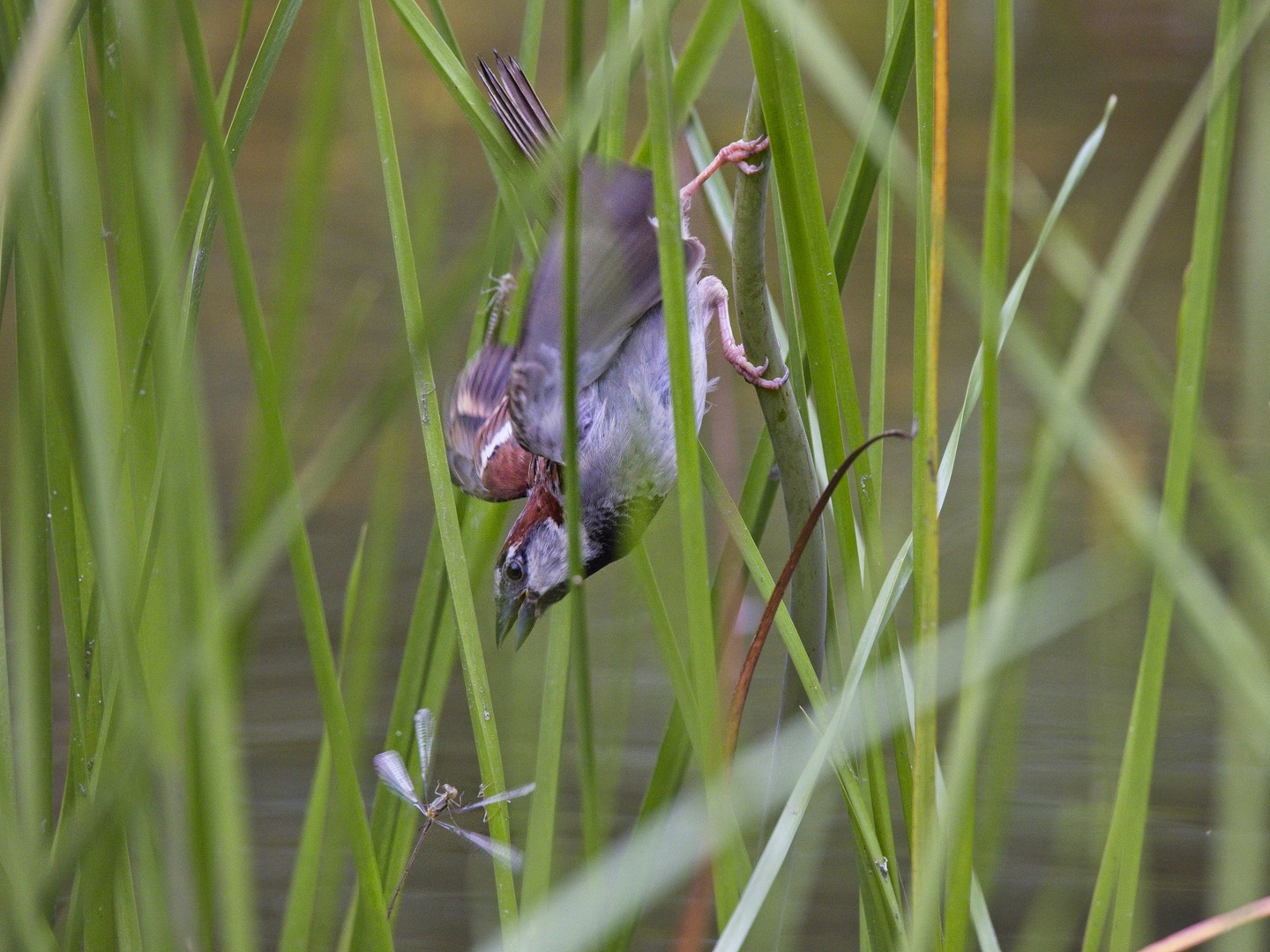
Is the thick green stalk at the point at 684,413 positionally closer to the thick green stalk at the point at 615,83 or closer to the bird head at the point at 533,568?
the thick green stalk at the point at 615,83

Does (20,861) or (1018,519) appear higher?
(1018,519)

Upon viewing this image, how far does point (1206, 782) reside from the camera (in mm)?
2254

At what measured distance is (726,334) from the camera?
4.46 feet

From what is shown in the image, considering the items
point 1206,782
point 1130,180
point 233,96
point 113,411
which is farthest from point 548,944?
point 233,96

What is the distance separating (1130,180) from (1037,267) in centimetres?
66

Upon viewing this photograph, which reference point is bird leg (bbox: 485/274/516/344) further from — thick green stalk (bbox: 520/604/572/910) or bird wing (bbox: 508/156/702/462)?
thick green stalk (bbox: 520/604/572/910)

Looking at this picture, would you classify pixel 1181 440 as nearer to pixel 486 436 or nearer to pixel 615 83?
pixel 615 83

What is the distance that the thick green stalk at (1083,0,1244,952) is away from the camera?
822 millimetres

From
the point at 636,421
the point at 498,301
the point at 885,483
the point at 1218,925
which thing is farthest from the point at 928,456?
the point at 885,483

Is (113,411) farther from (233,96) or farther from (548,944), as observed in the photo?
(233,96)

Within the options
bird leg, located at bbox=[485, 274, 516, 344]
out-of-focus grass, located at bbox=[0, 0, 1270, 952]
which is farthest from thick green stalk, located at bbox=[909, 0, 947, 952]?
bird leg, located at bbox=[485, 274, 516, 344]

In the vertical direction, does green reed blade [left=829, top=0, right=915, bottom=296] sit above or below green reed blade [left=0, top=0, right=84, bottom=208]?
above

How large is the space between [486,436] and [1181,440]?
3.01ft

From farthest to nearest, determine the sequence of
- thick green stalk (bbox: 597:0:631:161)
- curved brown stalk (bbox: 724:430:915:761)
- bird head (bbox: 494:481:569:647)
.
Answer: bird head (bbox: 494:481:569:647) < curved brown stalk (bbox: 724:430:915:761) < thick green stalk (bbox: 597:0:631:161)
